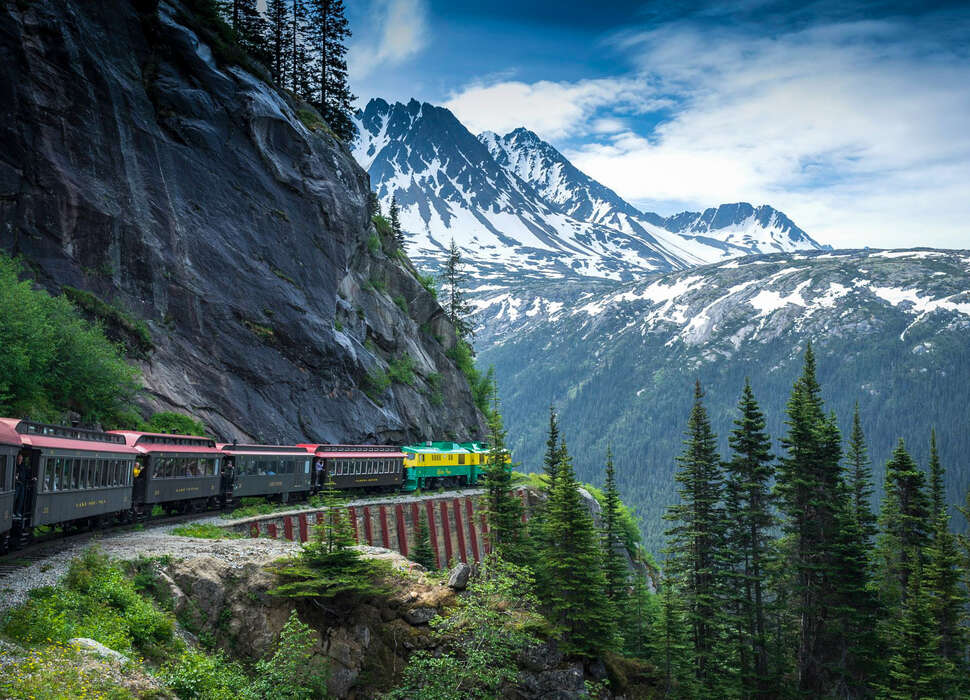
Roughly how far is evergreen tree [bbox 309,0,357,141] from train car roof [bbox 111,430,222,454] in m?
46.6

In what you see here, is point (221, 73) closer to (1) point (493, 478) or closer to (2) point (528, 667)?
(1) point (493, 478)

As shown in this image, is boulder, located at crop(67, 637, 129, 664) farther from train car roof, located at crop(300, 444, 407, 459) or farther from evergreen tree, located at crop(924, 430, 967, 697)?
evergreen tree, located at crop(924, 430, 967, 697)

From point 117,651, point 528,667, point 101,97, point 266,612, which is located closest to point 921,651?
point 528,667

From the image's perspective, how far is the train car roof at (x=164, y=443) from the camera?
103 ft

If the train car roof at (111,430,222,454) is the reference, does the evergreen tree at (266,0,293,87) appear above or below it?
above

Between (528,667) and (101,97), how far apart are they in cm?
4181

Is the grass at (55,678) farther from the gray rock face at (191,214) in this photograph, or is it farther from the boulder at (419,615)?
the gray rock face at (191,214)

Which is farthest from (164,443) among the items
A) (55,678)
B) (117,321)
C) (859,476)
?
(859,476)

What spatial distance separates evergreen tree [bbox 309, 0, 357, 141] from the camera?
76.0 m

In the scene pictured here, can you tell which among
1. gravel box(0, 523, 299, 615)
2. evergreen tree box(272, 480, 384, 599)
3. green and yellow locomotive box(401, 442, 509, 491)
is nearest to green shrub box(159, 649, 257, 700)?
evergreen tree box(272, 480, 384, 599)

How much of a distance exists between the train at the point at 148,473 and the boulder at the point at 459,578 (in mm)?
5851

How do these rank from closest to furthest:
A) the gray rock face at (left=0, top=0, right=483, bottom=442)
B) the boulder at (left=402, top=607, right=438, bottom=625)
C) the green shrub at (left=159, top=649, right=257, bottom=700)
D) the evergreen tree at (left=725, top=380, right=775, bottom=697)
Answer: the green shrub at (left=159, top=649, right=257, bottom=700) → the boulder at (left=402, top=607, right=438, bottom=625) → the evergreen tree at (left=725, top=380, right=775, bottom=697) → the gray rock face at (left=0, top=0, right=483, bottom=442)

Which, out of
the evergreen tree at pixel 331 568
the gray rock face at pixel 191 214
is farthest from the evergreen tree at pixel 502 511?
the evergreen tree at pixel 331 568

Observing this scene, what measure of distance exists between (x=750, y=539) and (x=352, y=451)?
2468cm
